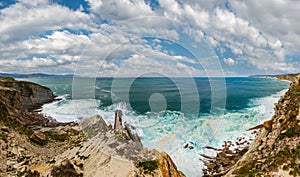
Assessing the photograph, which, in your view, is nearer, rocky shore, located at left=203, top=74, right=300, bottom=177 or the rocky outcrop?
the rocky outcrop

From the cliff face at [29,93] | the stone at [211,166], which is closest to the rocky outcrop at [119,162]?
the stone at [211,166]

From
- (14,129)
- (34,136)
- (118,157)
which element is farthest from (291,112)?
(14,129)

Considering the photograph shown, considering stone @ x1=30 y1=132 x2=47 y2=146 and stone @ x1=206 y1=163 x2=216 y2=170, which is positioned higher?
stone @ x1=30 y1=132 x2=47 y2=146

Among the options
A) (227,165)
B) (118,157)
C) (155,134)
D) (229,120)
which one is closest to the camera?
(118,157)

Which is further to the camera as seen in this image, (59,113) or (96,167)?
(59,113)

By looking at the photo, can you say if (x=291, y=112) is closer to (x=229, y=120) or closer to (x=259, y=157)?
(x=259, y=157)

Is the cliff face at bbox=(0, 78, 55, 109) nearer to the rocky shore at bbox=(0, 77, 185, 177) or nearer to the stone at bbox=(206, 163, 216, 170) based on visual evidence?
the rocky shore at bbox=(0, 77, 185, 177)

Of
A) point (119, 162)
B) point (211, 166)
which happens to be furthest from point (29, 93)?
point (119, 162)

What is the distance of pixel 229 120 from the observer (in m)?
35.4

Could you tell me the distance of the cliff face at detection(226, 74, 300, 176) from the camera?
468 inches

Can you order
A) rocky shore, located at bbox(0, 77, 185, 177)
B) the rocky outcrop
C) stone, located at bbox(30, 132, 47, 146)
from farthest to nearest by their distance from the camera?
stone, located at bbox(30, 132, 47, 146) → rocky shore, located at bbox(0, 77, 185, 177) → the rocky outcrop

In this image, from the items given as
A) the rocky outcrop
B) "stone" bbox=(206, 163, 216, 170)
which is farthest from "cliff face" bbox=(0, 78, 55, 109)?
"stone" bbox=(206, 163, 216, 170)

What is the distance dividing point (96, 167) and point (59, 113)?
3753cm

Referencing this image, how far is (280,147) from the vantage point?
44.0 ft
